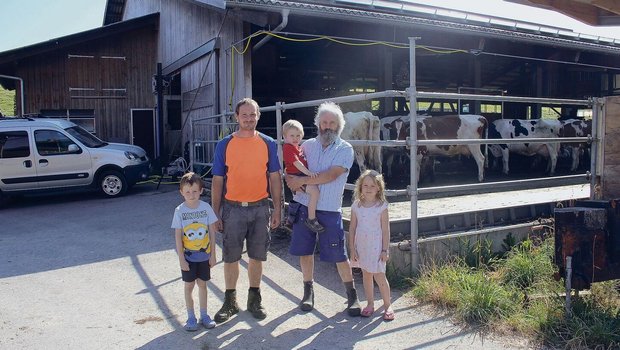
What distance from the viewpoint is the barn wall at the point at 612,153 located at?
4734mm

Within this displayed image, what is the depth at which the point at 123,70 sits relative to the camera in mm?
17219

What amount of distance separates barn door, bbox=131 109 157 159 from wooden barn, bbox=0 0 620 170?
3 cm

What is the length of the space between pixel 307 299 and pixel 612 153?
10.0ft

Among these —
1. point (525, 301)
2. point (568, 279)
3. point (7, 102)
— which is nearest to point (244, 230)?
point (525, 301)

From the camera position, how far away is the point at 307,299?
4438 mm

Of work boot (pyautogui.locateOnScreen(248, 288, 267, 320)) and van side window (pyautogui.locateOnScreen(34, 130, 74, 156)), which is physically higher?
van side window (pyautogui.locateOnScreen(34, 130, 74, 156))

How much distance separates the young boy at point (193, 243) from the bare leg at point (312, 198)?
80 cm

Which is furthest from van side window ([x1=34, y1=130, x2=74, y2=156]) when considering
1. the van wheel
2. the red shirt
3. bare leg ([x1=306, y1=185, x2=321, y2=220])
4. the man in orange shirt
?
bare leg ([x1=306, y1=185, x2=321, y2=220])

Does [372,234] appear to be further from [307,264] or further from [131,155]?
[131,155]

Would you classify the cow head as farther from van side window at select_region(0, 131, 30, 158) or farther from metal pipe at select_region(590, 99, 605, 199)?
van side window at select_region(0, 131, 30, 158)

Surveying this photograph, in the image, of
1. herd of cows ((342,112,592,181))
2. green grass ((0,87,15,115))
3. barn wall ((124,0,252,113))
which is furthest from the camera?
green grass ((0,87,15,115))

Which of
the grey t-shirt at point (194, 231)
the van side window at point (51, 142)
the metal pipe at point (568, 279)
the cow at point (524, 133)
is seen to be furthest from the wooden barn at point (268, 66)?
the metal pipe at point (568, 279)

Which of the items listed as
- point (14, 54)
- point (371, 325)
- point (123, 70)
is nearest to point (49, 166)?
point (14, 54)

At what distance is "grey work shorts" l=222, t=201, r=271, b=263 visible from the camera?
425cm
